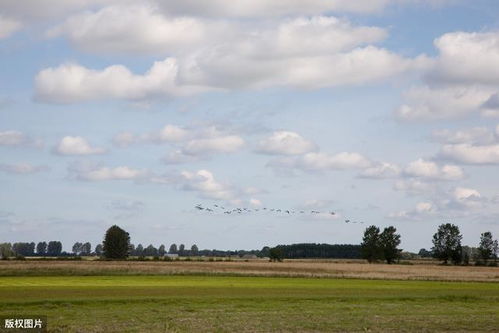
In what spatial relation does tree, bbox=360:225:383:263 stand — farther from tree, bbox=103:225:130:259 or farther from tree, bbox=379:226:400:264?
tree, bbox=103:225:130:259

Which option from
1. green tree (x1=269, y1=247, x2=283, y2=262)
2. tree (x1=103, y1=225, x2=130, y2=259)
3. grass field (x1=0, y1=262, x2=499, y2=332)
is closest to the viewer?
grass field (x1=0, y1=262, x2=499, y2=332)

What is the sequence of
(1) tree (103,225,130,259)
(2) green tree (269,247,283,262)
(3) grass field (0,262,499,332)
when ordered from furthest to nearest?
(2) green tree (269,247,283,262) < (1) tree (103,225,130,259) < (3) grass field (0,262,499,332)

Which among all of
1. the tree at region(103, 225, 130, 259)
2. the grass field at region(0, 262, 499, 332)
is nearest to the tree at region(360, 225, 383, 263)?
the tree at region(103, 225, 130, 259)

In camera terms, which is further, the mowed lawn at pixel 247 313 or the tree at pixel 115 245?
the tree at pixel 115 245

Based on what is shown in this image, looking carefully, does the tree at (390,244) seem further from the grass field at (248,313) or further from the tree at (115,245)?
the grass field at (248,313)

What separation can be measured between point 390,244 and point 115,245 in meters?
80.1

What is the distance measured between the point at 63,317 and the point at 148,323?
515cm

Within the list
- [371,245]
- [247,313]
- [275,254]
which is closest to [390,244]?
[371,245]

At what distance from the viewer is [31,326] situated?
27.6 meters

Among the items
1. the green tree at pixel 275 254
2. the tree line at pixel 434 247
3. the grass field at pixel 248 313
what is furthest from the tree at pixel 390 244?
the grass field at pixel 248 313

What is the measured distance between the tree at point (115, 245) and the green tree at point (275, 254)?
4285cm

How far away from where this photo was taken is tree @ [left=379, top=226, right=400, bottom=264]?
627 feet

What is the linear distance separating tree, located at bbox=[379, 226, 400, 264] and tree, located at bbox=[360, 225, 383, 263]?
1396mm

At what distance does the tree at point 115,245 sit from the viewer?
177m
